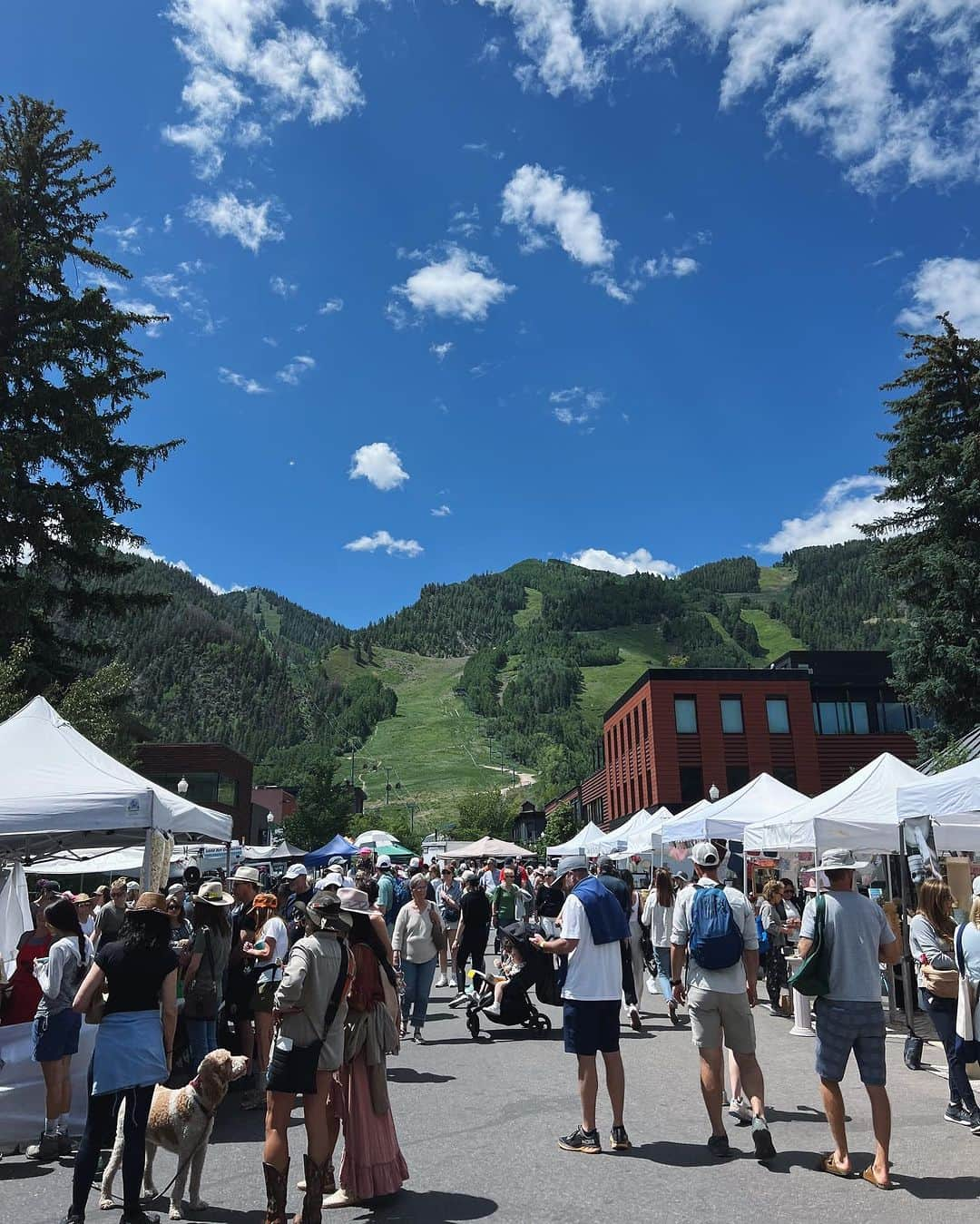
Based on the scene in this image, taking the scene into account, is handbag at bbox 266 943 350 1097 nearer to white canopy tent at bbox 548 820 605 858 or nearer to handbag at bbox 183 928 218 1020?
handbag at bbox 183 928 218 1020

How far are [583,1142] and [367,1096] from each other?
5.88 ft

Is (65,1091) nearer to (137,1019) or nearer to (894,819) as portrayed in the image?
(137,1019)

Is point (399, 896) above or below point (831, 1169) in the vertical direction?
below

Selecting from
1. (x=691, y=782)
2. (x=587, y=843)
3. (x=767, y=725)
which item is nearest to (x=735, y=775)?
(x=691, y=782)

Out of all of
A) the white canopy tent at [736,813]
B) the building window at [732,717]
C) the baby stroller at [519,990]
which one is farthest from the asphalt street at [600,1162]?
the building window at [732,717]

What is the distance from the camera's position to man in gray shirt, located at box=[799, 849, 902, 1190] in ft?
17.7

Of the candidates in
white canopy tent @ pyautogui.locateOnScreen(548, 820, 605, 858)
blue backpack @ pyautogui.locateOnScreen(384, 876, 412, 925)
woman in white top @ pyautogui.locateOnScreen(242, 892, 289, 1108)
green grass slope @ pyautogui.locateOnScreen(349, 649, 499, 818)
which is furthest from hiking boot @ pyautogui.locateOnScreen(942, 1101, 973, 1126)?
green grass slope @ pyautogui.locateOnScreen(349, 649, 499, 818)

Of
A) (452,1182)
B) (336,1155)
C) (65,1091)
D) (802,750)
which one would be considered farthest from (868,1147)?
(802,750)

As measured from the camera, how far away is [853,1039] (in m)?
5.52

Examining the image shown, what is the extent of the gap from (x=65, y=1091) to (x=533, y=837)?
9397cm

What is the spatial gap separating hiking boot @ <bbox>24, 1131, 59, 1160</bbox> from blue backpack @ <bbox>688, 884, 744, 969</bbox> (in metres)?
4.82

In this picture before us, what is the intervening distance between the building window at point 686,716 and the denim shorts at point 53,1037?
4684 cm

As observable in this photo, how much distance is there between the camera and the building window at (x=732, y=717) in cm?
5188

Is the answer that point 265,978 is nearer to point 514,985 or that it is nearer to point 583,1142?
point 583,1142
